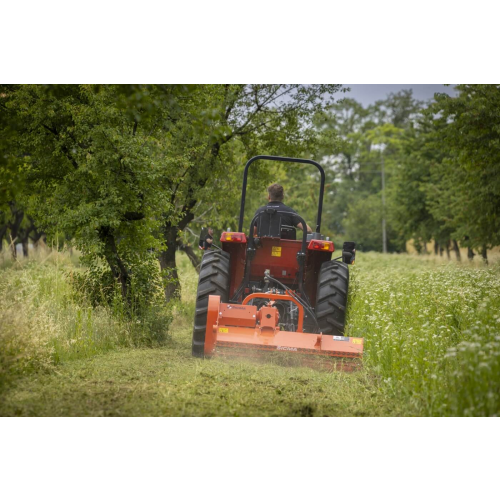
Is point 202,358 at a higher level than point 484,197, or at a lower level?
lower

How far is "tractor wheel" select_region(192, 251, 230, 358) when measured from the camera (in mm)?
6020

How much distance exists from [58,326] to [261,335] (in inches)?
81.1

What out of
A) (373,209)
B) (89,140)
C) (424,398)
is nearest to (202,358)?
(424,398)

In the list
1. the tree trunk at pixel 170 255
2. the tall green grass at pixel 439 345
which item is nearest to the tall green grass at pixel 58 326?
the tree trunk at pixel 170 255

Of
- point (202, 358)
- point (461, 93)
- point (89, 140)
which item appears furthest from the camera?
point (461, 93)

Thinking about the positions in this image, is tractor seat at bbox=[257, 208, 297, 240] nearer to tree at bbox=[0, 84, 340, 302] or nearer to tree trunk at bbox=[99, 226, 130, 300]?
tree at bbox=[0, 84, 340, 302]

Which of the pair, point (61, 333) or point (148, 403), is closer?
point (148, 403)

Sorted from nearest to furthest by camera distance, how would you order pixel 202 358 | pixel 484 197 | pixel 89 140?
pixel 202 358 → pixel 89 140 → pixel 484 197

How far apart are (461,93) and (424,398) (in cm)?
565

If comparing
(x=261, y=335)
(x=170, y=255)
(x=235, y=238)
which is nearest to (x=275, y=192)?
(x=235, y=238)

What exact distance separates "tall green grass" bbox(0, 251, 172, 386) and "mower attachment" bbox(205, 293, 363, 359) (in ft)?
4.20

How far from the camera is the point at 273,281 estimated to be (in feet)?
21.4

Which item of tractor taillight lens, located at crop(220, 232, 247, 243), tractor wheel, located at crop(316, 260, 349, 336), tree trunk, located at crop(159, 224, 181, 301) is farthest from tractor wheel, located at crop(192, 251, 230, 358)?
tree trunk, located at crop(159, 224, 181, 301)
